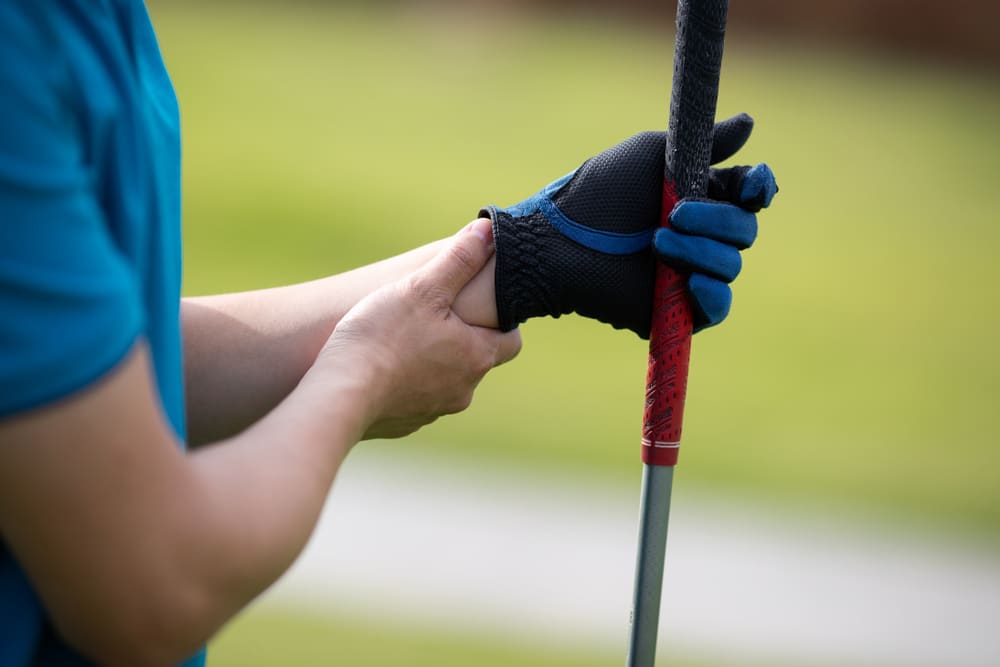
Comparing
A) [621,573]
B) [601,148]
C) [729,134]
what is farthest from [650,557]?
[601,148]

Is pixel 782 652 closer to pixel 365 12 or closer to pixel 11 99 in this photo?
pixel 11 99

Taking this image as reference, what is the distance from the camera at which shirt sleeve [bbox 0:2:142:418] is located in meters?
0.87

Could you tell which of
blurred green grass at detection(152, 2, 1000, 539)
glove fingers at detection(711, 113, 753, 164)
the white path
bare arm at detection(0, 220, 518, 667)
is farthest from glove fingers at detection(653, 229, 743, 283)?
blurred green grass at detection(152, 2, 1000, 539)

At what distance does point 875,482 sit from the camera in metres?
5.96

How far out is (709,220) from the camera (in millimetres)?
1500

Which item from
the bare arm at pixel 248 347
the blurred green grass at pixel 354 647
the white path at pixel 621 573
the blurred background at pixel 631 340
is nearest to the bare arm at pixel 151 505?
the bare arm at pixel 248 347

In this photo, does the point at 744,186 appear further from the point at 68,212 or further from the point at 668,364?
the point at 68,212

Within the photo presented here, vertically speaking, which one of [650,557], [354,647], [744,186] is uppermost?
[744,186]

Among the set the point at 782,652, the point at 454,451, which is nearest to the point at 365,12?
the point at 454,451

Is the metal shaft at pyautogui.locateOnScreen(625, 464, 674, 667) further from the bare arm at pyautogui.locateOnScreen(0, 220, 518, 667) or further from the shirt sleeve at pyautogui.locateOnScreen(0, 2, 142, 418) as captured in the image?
the shirt sleeve at pyautogui.locateOnScreen(0, 2, 142, 418)

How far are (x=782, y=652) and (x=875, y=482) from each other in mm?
2116

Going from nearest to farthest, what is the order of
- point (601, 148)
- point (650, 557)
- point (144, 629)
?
point (144, 629), point (650, 557), point (601, 148)

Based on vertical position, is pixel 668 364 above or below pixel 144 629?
above

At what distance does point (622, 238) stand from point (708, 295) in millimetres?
172
